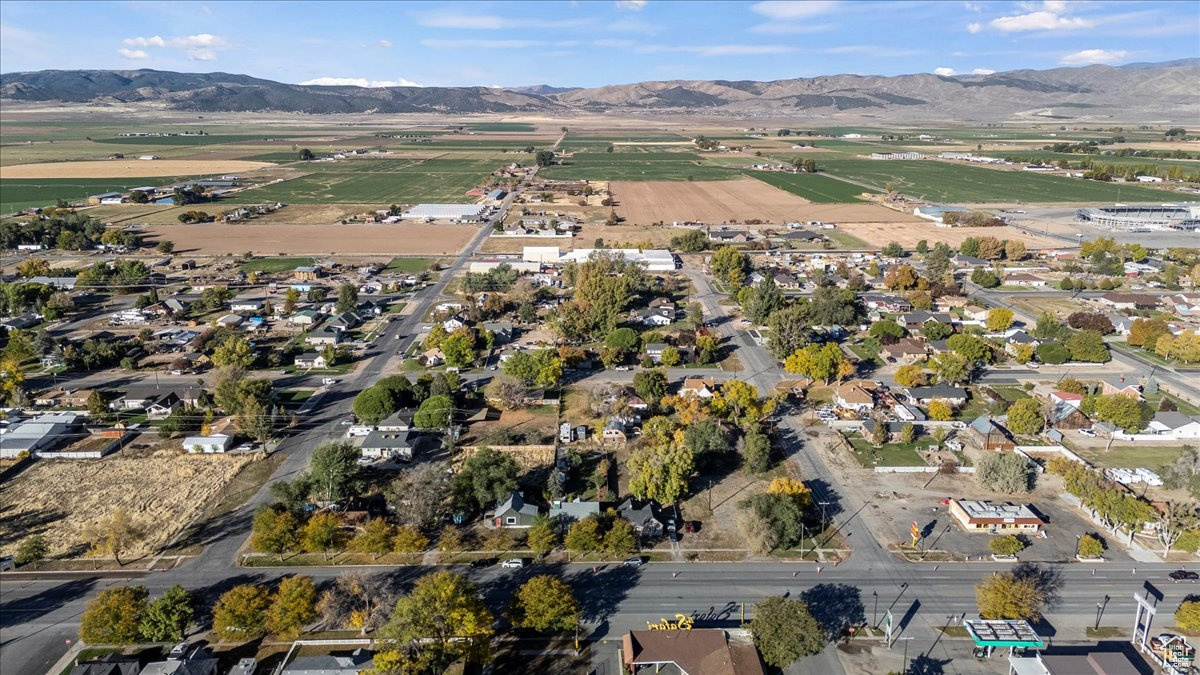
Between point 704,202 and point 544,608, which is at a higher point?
point 704,202

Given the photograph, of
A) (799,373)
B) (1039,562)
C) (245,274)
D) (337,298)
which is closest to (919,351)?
(799,373)

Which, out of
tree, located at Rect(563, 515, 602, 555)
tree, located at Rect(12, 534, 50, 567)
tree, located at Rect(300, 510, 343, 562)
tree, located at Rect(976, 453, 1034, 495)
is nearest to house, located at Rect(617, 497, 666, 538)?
tree, located at Rect(563, 515, 602, 555)

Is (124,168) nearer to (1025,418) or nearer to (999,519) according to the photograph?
(1025,418)

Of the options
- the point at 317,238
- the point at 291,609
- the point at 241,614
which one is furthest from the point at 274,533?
the point at 317,238

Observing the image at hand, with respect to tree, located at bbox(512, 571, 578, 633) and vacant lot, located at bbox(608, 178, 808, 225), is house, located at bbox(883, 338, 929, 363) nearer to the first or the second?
tree, located at bbox(512, 571, 578, 633)

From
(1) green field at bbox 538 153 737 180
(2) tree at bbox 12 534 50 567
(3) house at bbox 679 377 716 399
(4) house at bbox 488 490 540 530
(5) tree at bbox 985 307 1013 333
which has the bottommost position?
(2) tree at bbox 12 534 50 567

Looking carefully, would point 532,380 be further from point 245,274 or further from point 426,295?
point 245,274
